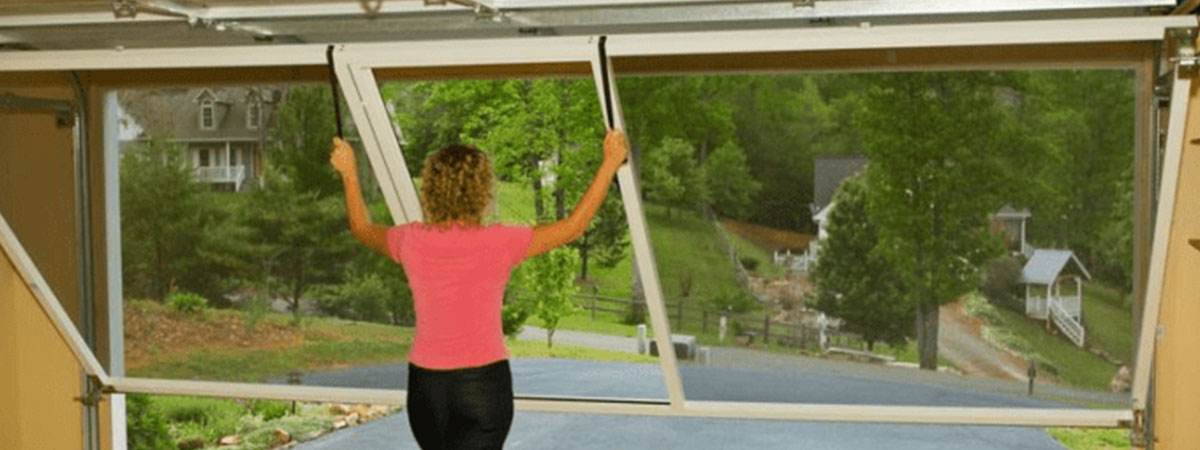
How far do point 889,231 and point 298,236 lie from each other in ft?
7.98

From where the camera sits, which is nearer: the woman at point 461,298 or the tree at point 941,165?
the woman at point 461,298

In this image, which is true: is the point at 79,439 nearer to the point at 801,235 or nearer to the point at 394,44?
the point at 394,44

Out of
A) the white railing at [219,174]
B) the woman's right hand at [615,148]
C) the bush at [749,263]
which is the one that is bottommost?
the bush at [749,263]

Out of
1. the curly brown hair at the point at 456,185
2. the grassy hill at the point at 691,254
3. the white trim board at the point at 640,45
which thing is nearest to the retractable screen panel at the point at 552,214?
the grassy hill at the point at 691,254

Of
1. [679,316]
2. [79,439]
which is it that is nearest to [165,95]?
[79,439]

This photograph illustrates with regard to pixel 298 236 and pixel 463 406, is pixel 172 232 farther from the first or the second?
pixel 463 406

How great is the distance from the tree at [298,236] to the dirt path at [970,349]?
2435mm

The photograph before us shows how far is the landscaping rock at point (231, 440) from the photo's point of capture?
218 inches

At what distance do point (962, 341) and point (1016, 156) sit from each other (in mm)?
736

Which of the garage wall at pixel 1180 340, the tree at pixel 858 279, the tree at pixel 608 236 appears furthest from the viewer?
the tree at pixel 858 279

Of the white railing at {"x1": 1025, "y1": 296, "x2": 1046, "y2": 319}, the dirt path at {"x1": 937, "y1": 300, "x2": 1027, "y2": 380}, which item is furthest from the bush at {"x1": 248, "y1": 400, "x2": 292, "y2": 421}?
the white railing at {"x1": 1025, "y1": 296, "x2": 1046, "y2": 319}

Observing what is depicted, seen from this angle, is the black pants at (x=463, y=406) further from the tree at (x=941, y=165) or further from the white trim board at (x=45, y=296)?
the tree at (x=941, y=165)

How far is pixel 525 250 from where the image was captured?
2.23 meters

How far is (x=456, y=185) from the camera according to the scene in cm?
219
